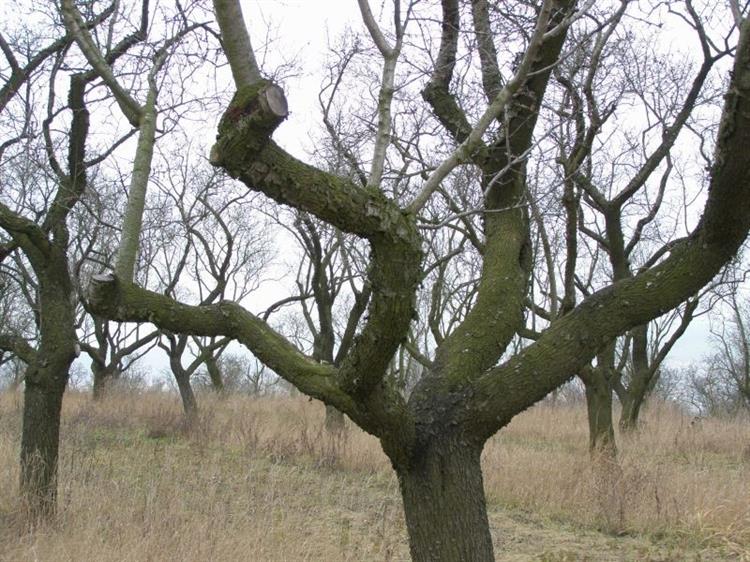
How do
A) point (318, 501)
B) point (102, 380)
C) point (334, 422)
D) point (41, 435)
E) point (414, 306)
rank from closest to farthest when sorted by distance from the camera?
point (414, 306) < point (41, 435) < point (318, 501) < point (334, 422) < point (102, 380)

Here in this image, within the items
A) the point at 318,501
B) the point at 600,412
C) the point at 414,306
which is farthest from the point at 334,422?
the point at 414,306

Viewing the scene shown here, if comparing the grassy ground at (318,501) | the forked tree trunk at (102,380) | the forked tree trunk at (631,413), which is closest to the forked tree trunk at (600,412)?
the grassy ground at (318,501)

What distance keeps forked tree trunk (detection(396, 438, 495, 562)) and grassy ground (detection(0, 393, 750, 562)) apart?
194 cm

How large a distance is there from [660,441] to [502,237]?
9264 millimetres

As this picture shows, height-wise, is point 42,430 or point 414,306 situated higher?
point 414,306

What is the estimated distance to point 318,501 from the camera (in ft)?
24.0

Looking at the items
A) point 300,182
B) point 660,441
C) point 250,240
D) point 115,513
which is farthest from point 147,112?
point 250,240

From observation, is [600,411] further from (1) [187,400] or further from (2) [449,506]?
(1) [187,400]

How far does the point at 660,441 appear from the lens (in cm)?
1162

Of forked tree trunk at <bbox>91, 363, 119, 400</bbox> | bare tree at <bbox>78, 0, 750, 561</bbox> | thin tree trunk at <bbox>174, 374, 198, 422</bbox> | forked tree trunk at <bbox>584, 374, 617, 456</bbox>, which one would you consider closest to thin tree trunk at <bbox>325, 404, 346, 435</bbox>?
thin tree trunk at <bbox>174, 374, 198, 422</bbox>

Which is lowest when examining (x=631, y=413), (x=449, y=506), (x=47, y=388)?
(x=449, y=506)

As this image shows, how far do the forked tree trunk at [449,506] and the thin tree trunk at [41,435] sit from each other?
3699 millimetres

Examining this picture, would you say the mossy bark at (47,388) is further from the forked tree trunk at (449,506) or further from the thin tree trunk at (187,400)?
the thin tree trunk at (187,400)

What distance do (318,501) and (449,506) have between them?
4.50 metres
